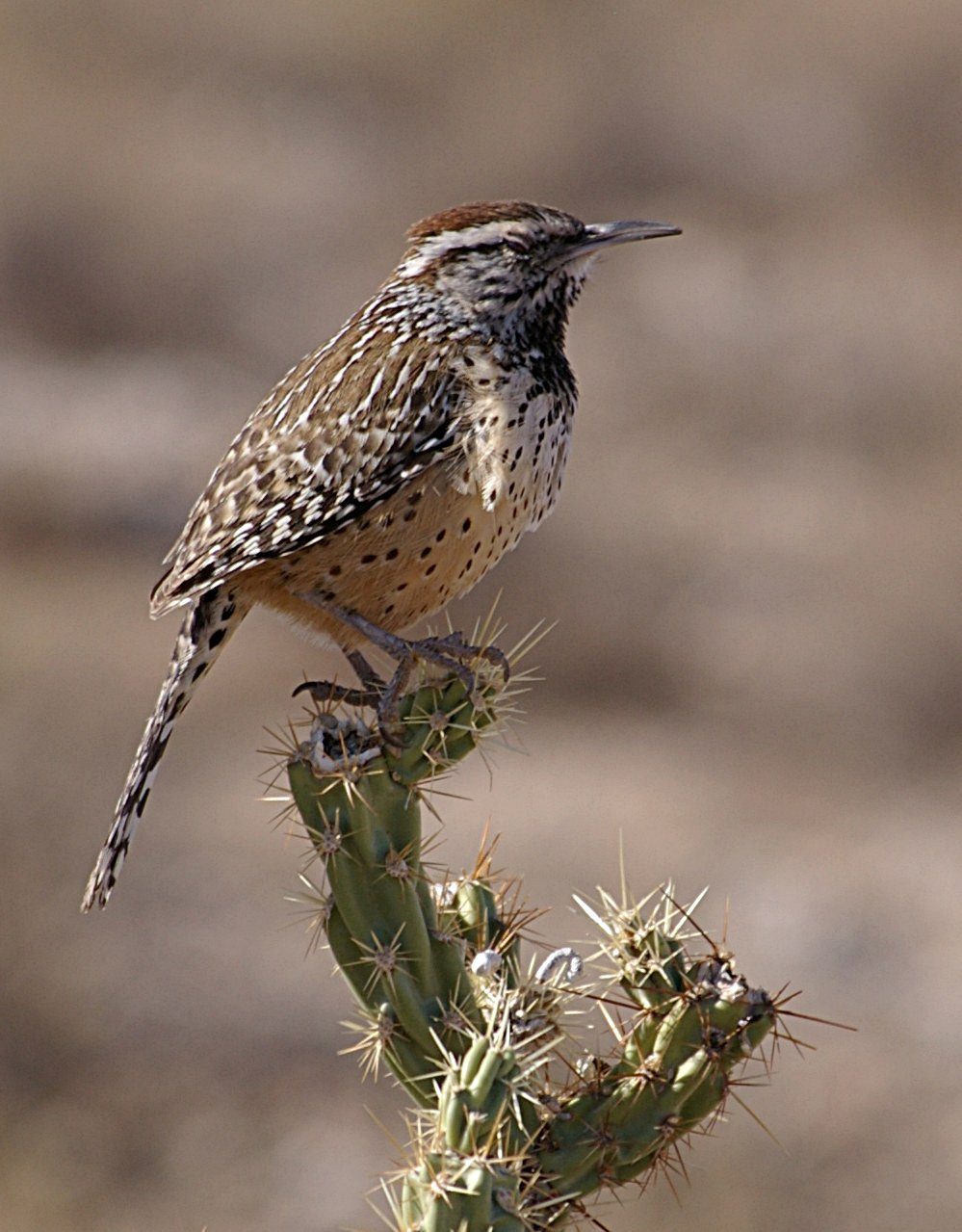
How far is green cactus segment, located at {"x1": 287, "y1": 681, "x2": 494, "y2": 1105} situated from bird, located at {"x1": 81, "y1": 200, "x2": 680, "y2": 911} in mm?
297

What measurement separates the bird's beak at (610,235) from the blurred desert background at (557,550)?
315 centimetres

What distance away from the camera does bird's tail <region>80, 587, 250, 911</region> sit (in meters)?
2.80

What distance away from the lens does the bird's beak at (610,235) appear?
3.04 meters

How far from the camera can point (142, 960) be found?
705 cm

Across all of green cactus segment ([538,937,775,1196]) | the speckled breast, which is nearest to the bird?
the speckled breast

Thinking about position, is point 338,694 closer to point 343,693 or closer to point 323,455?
point 343,693

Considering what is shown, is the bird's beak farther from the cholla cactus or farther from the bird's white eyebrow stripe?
the cholla cactus

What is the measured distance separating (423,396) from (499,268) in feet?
1.07

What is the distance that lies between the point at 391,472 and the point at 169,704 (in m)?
0.51

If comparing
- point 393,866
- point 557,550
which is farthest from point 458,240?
point 557,550

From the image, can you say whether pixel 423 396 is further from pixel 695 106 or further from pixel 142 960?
pixel 695 106

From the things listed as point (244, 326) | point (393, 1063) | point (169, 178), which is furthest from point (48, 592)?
point (393, 1063)

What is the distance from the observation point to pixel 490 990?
2.35 m

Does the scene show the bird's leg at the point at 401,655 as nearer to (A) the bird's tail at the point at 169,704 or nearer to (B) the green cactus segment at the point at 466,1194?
(A) the bird's tail at the point at 169,704
